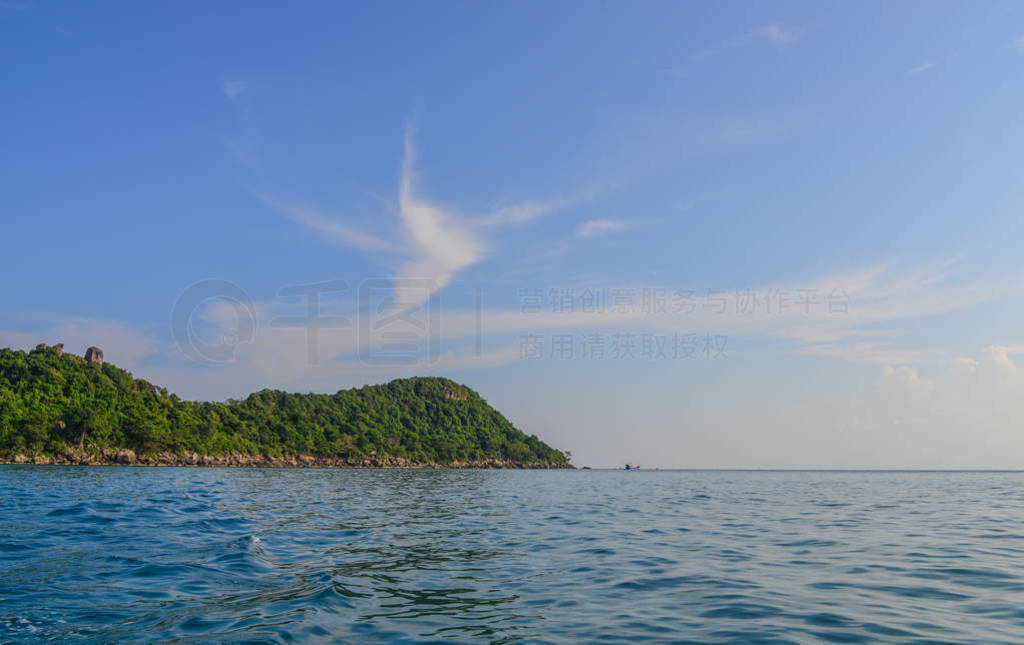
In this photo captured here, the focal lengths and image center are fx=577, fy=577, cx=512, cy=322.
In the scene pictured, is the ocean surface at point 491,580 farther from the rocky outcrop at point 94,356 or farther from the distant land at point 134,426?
the rocky outcrop at point 94,356

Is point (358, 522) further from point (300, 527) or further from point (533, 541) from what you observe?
point (533, 541)

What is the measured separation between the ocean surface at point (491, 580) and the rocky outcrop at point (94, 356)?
12516cm

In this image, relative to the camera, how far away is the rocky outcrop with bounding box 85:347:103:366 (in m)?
124

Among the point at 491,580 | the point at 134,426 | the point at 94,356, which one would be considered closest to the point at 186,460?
the point at 134,426

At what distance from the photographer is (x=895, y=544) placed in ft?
54.2

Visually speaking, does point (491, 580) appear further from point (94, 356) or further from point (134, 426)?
point (94, 356)

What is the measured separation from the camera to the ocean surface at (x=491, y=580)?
8.02m

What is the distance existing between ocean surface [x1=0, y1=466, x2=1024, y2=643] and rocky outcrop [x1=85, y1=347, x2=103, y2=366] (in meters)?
125

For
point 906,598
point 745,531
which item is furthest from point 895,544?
point 906,598

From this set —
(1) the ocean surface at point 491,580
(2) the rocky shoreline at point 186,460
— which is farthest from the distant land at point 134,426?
(1) the ocean surface at point 491,580

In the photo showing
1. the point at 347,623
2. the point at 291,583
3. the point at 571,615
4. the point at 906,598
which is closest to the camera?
the point at 347,623

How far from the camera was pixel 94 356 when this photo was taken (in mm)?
124562

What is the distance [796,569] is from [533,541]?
7.07 m

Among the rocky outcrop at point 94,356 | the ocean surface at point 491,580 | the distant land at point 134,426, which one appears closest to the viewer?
the ocean surface at point 491,580
